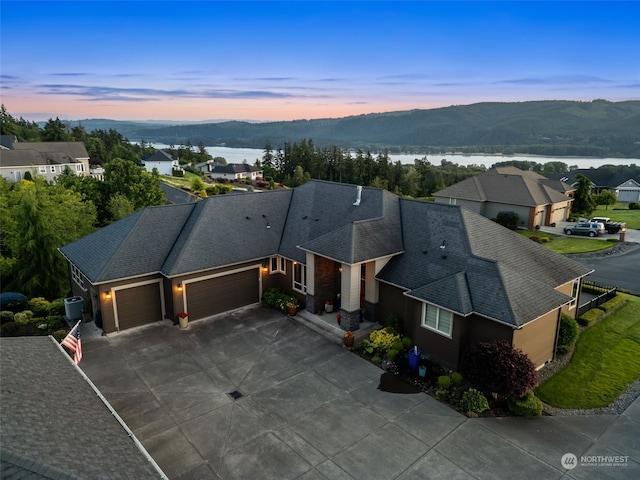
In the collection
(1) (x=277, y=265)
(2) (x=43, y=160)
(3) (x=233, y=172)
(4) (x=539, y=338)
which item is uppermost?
(2) (x=43, y=160)

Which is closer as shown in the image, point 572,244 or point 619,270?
point 619,270

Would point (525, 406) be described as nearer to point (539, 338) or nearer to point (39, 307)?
point (539, 338)

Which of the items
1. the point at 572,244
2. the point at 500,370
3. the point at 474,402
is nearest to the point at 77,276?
the point at 474,402

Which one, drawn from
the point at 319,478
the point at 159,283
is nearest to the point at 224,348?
the point at 159,283

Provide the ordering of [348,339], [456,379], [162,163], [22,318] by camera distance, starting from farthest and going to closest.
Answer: [162,163], [22,318], [348,339], [456,379]

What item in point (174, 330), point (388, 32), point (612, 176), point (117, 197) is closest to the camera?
point (174, 330)

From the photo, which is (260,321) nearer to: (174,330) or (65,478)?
(174,330)

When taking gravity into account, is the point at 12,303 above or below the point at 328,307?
below
